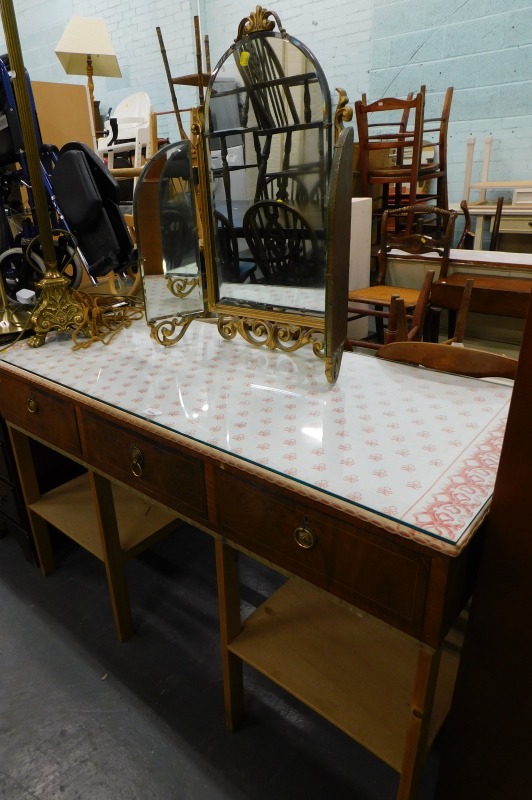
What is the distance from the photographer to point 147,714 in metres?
1.31

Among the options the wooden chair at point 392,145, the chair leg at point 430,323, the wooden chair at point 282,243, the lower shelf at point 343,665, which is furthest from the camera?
the wooden chair at point 392,145

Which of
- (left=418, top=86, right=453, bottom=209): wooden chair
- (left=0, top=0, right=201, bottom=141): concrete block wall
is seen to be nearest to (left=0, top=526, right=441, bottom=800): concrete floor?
(left=418, top=86, right=453, bottom=209): wooden chair

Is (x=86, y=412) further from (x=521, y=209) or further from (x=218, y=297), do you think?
(x=521, y=209)

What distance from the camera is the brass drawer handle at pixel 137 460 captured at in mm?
1099

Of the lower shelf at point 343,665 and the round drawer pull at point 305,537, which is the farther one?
the lower shelf at point 343,665

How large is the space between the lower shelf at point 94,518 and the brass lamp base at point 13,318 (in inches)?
21.4

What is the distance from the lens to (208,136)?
131 centimetres

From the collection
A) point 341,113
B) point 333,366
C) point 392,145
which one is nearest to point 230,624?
point 333,366

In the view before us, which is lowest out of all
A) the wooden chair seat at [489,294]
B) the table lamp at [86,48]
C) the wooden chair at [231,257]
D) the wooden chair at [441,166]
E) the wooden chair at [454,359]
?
the wooden chair seat at [489,294]

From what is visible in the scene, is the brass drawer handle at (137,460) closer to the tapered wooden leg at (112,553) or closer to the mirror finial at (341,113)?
the tapered wooden leg at (112,553)

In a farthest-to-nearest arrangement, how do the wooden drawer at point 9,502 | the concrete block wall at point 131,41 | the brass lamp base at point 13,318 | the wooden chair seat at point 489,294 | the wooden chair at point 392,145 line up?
the concrete block wall at point 131,41 < the wooden chair at point 392,145 < the wooden chair seat at point 489,294 < the wooden drawer at point 9,502 < the brass lamp base at point 13,318

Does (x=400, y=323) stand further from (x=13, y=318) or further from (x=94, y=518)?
(x=13, y=318)

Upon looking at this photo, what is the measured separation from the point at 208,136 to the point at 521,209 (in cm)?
326

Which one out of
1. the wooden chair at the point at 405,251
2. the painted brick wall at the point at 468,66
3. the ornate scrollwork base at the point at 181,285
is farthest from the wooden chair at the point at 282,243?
the painted brick wall at the point at 468,66
